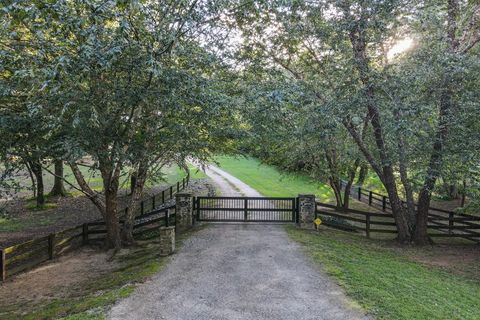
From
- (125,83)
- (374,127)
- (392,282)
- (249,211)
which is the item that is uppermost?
(125,83)

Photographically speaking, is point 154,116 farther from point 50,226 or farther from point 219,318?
point 50,226

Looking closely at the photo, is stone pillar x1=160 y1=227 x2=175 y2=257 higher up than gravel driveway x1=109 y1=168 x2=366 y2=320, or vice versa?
stone pillar x1=160 y1=227 x2=175 y2=257

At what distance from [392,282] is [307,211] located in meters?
5.76

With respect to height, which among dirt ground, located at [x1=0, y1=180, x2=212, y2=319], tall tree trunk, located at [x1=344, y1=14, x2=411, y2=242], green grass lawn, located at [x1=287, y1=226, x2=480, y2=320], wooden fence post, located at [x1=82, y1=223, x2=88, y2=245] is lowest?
dirt ground, located at [x1=0, y1=180, x2=212, y2=319]

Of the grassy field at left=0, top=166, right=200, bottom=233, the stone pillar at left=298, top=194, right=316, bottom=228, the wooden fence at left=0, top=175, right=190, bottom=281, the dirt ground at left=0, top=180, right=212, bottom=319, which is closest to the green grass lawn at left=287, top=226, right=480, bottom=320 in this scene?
the stone pillar at left=298, top=194, right=316, bottom=228

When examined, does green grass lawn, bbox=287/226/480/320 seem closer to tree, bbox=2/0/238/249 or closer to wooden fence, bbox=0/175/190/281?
tree, bbox=2/0/238/249

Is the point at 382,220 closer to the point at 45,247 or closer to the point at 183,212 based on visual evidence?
the point at 183,212

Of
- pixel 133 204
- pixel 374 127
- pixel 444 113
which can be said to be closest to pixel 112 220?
pixel 133 204

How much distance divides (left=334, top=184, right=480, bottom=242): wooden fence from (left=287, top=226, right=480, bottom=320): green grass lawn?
161 cm

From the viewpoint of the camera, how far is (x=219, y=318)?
6.15 meters

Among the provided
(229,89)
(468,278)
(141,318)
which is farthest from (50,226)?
(468,278)

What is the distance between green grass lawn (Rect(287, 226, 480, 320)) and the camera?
6.57 m

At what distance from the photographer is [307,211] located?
13.7m

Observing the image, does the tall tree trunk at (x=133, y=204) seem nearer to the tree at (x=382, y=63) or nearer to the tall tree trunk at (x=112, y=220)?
the tall tree trunk at (x=112, y=220)
